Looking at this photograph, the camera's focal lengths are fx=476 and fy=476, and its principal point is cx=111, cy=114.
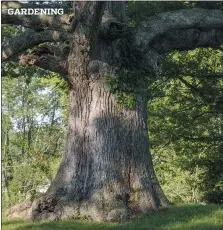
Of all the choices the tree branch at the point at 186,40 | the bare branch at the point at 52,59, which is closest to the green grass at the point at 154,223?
the bare branch at the point at 52,59

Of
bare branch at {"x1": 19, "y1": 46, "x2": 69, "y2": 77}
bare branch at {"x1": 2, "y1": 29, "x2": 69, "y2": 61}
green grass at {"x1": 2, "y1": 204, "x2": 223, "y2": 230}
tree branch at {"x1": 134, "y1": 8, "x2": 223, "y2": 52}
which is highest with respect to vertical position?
tree branch at {"x1": 134, "y1": 8, "x2": 223, "y2": 52}

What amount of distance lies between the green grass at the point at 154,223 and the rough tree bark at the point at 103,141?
53cm

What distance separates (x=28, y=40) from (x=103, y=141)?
342 centimetres

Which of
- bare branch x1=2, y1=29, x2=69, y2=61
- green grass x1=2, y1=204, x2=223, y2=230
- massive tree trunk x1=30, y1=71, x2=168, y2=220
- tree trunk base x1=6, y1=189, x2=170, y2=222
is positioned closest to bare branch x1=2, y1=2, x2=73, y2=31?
bare branch x1=2, y1=29, x2=69, y2=61

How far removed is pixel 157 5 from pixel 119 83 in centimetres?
463

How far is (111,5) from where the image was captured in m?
12.7

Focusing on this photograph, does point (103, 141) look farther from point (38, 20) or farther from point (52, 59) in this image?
point (38, 20)

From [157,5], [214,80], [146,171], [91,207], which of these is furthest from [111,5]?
[214,80]

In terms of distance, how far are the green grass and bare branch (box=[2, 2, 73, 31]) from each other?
14.3 feet

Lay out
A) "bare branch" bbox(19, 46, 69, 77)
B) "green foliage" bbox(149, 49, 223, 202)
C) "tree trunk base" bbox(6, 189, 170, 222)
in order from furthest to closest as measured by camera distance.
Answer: "green foliage" bbox(149, 49, 223, 202), "bare branch" bbox(19, 46, 69, 77), "tree trunk base" bbox(6, 189, 170, 222)

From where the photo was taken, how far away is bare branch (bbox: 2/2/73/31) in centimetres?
1131

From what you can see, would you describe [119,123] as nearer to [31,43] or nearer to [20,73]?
[31,43]

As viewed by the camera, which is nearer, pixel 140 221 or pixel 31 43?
pixel 140 221

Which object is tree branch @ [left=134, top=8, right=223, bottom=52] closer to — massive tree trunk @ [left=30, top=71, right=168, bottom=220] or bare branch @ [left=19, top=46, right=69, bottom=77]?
massive tree trunk @ [left=30, top=71, right=168, bottom=220]
